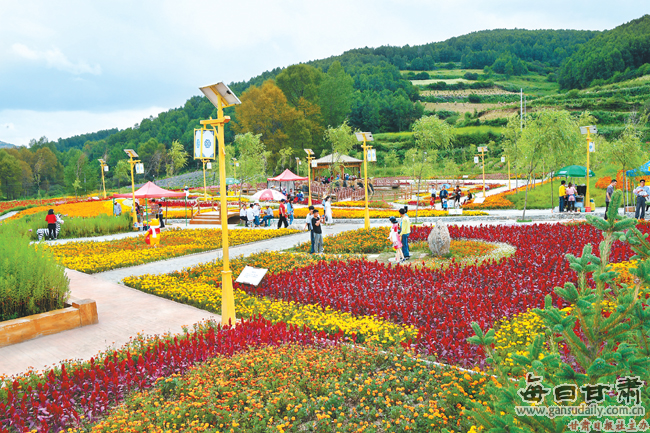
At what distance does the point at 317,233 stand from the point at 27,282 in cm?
838

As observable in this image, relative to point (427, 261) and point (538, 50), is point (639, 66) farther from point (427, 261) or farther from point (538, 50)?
point (427, 261)

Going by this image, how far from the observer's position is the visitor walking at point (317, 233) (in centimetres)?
1434

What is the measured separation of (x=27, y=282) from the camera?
Answer: 817 centimetres

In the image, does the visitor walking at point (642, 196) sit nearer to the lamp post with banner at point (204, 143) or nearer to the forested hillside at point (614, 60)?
the lamp post with banner at point (204, 143)

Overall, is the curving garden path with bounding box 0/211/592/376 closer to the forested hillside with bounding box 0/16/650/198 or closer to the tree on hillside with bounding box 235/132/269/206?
the tree on hillside with bounding box 235/132/269/206

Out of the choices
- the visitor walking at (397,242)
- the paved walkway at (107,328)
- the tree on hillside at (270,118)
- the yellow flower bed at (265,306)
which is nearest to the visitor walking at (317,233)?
the yellow flower bed at (265,306)

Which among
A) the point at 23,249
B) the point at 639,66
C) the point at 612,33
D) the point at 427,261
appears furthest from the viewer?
the point at 612,33

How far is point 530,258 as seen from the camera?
1134cm

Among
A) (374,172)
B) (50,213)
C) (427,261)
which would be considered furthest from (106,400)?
(374,172)

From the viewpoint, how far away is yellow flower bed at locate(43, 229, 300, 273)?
14.0 meters

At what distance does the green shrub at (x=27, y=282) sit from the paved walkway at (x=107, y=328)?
830mm

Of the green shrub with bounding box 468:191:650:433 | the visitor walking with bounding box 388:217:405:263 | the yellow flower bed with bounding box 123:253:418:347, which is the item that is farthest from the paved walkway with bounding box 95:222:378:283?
the green shrub with bounding box 468:191:650:433

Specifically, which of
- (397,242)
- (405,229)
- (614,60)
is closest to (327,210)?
(405,229)

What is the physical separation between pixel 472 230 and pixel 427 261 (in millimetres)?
4446
